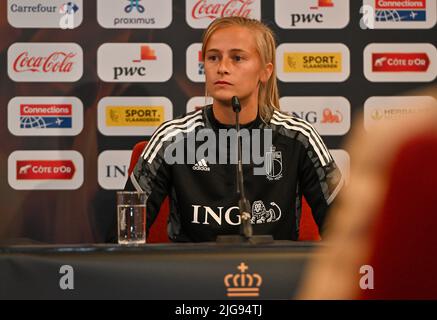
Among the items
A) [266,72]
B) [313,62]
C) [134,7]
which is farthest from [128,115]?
[266,72]

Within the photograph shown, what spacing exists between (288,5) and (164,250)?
2.57 m

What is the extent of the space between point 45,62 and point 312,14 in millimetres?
1397

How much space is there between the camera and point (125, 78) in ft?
11.2

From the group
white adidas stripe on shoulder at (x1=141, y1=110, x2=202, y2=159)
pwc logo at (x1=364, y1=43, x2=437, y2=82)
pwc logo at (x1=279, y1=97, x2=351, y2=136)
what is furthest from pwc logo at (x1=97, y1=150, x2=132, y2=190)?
pwc logo at (x1=364, y1=43, x2=437, y2=82)

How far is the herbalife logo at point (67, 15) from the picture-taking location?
343 centimetres

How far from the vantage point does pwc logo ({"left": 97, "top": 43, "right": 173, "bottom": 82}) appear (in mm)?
3428

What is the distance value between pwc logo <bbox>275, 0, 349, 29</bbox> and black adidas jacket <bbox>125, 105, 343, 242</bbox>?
117 centimetres

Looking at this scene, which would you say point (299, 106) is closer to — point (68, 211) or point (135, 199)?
point (68, 211)

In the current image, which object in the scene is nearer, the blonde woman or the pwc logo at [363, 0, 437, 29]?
the blonde woman

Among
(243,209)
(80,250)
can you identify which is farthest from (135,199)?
(80,250)

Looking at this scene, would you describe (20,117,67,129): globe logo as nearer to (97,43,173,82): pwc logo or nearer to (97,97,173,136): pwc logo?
(97,97,173,136): pwc logo

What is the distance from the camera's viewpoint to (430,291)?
0.46 m

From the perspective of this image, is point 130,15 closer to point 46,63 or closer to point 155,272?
point 46,63
